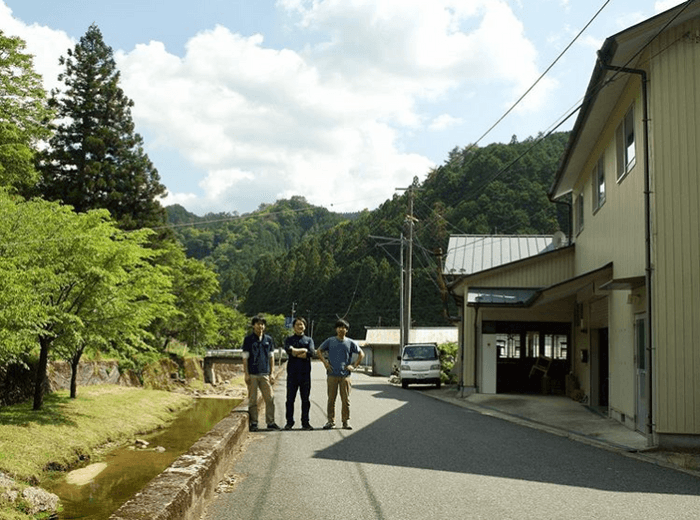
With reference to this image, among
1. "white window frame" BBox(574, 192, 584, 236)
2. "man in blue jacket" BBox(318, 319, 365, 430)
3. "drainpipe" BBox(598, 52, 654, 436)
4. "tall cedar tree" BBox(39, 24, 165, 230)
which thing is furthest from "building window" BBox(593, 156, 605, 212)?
"tall cedar tree" BBox(39, 24, 165, 230)

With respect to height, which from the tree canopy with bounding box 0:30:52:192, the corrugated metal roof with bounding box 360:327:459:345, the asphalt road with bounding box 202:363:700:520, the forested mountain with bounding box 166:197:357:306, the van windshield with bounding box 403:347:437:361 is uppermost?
the forested mountain with bounding box 166:197:357:306

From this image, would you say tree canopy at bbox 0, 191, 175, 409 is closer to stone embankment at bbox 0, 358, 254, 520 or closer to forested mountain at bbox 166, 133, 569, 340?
stone embankment at bbox 0, 358, 254, 520

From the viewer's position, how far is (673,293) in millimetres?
10625

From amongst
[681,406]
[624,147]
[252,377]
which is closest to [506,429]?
[681,406]

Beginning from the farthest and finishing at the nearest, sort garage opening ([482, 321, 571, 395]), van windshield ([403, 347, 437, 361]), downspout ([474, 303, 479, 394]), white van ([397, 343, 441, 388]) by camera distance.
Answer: van windshield ([403, 347, 437, 361]), white van ([397, 343, 441, 388]), downspout ([474, 303, 479, 394]), garage opening ([482, 321, 571, 395])

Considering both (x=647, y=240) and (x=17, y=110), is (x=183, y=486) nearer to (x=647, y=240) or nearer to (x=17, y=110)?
(x=647, y=240)

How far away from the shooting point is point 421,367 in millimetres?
29656

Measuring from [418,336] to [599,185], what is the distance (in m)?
35.0

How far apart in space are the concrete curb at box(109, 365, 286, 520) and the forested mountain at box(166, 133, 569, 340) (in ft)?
49.8

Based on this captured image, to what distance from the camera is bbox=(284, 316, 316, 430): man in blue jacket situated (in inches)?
468

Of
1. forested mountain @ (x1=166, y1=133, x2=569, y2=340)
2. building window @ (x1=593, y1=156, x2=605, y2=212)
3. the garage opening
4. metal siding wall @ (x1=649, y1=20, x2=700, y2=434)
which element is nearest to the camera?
metal siding wall @ (x1=649, y1=20, x2=700, y2=434)

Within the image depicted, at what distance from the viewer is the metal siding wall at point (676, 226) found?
1040 cm

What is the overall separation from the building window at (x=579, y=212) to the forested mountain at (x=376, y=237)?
7.10 feet

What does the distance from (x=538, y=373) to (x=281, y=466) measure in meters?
17.4
